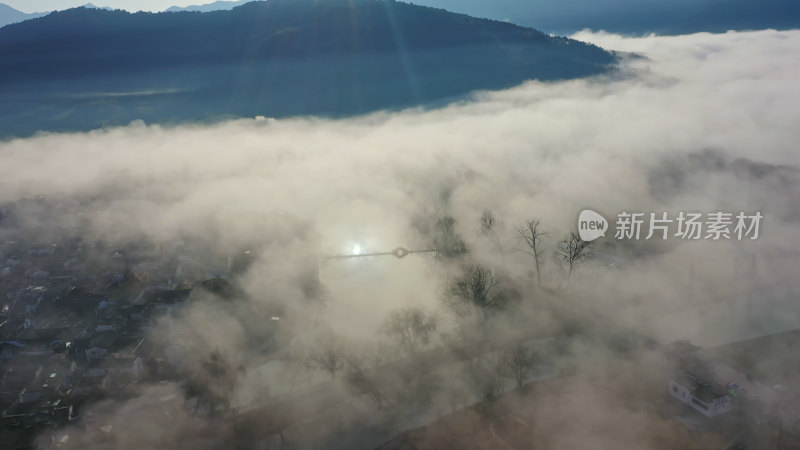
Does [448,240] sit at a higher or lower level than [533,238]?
lower

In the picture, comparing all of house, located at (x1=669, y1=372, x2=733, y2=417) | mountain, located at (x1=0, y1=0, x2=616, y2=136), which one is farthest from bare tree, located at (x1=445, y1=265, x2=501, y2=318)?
mountain, located at (x1=0, y1=0, x2=616, y2=136)

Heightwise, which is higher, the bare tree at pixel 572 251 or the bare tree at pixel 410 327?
the bare tree at pixel 572 251

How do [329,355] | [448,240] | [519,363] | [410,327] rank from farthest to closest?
1. [448,240]
2. [410,327]
3. [329,355]
4. [519,363]

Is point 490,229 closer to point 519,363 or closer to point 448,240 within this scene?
point 448,240

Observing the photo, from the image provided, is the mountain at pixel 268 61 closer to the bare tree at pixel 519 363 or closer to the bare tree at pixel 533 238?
the bare tree at pixel 533 238

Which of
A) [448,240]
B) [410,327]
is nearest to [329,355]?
[410,327]

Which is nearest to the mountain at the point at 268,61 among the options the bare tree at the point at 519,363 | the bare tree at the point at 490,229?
the bare tree at the point at 490,229
